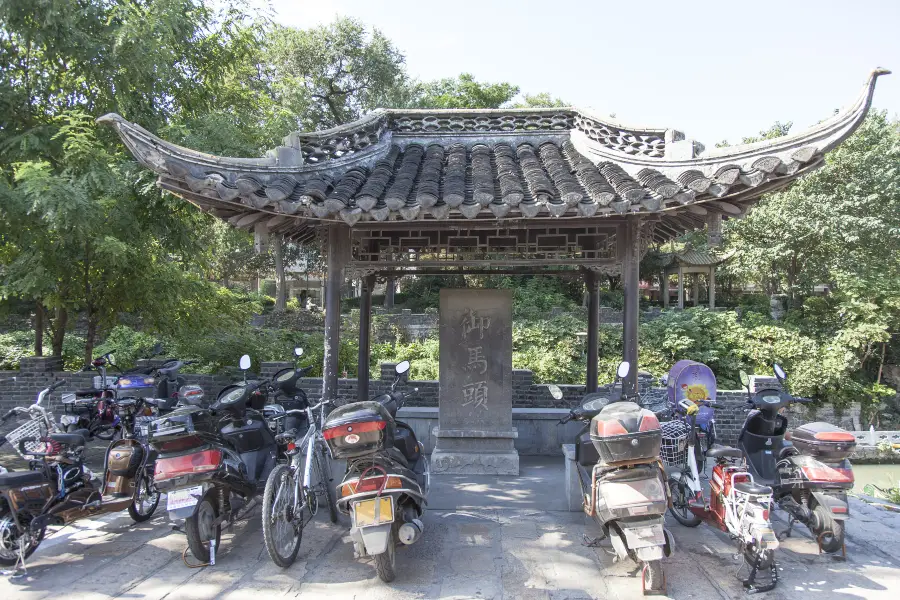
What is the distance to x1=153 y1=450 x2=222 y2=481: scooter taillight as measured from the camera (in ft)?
13.4

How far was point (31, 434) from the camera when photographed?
4.95 metres

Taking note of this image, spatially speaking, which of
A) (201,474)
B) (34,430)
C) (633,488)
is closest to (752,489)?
(633,488)

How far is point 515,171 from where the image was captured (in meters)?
5.58

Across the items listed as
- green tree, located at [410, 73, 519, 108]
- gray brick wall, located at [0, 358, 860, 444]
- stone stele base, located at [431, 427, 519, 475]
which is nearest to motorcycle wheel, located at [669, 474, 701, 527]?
stone stele base, located at [431, 427, 519, 475]

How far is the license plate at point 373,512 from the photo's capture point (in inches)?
147

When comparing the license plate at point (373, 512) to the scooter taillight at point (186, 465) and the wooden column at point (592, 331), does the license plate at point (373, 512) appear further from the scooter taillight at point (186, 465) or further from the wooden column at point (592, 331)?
the wooden column at point (592, 331)

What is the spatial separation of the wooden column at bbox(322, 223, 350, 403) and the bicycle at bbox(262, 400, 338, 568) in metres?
0.52

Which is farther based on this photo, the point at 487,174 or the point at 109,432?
the point at 109,432

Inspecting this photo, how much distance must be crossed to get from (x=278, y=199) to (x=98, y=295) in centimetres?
579

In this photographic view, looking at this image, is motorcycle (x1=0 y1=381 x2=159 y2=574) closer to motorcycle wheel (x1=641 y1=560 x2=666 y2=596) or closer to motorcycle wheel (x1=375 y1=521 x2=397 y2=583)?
motorcycle wheel (x1=375 y1=521 x2=397 y2=583)

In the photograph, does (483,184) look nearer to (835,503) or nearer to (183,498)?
(183,498)

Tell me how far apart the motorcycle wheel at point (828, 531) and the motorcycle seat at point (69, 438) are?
5999 millimetres

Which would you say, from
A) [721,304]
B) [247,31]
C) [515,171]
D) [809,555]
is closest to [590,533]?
[809,555]

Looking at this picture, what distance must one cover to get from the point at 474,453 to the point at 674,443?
8.48 ft
